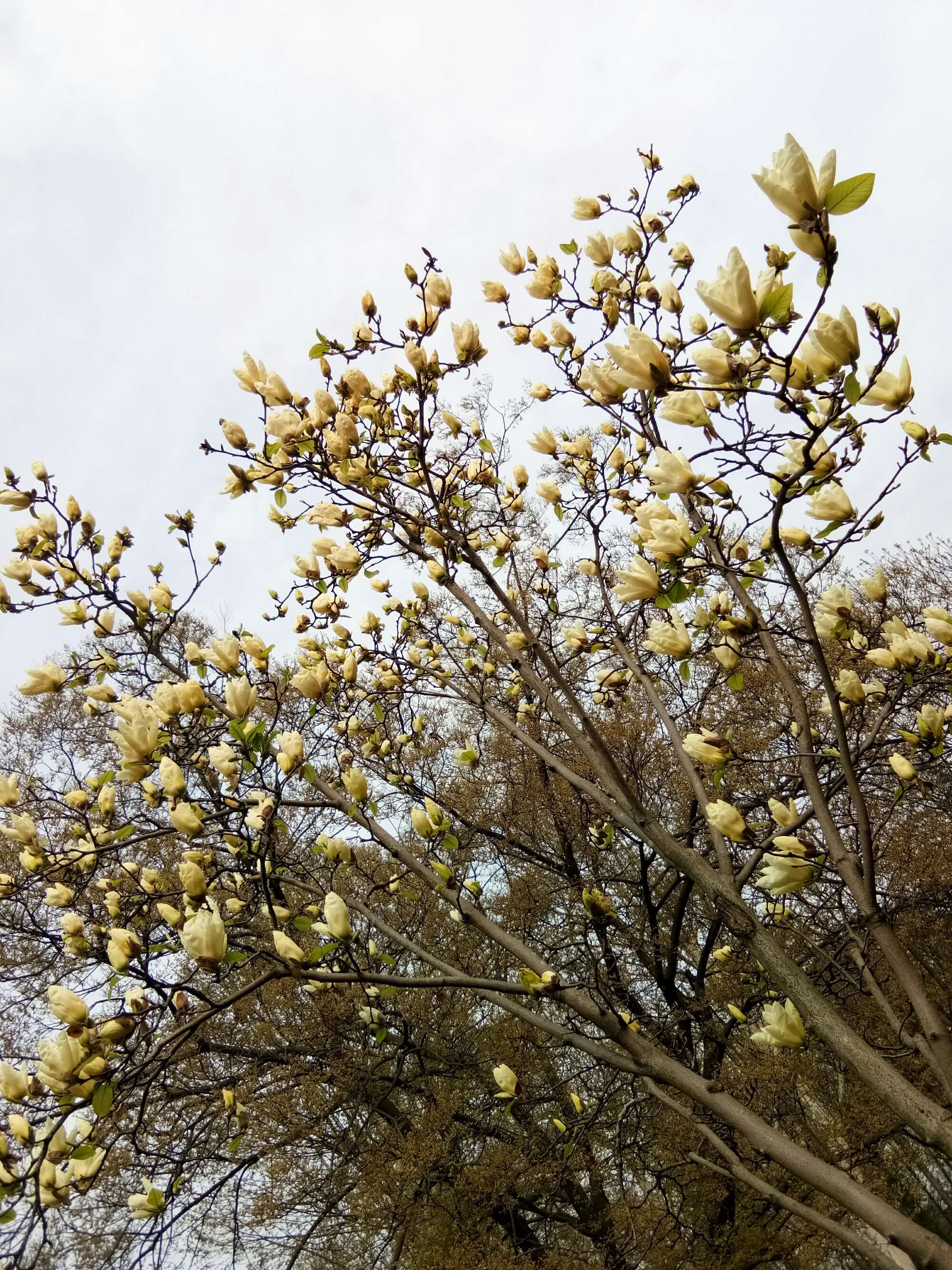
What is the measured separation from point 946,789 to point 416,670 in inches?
229

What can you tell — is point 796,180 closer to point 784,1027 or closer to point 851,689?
point 851,689

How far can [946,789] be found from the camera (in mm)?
6590

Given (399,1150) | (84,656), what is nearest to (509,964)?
(399,1150)

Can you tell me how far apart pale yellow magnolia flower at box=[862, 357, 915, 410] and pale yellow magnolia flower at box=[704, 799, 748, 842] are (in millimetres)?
868

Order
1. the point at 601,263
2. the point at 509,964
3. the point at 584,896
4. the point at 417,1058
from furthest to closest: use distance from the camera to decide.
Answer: the point at 509,964 < the point at 417,1058 < the point at 601,263 < the point at 584,896

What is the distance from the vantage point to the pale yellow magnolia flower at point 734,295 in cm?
113

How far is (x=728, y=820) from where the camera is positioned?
1638 mm

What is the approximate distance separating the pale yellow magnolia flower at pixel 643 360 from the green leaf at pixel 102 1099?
154 cm

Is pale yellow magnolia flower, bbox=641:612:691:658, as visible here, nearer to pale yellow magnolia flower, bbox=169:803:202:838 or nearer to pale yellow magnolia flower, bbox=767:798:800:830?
pale yellow magnolia flower, bbox=767:798:800:830

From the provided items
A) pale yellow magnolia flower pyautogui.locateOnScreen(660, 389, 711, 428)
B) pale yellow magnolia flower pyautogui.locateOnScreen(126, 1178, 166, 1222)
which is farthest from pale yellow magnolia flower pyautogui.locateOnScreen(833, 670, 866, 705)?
pale yellow magnolia flower pyautogui.locateOnScreen(126, 1178, 166, 1222)

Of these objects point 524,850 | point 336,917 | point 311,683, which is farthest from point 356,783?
point 524,850

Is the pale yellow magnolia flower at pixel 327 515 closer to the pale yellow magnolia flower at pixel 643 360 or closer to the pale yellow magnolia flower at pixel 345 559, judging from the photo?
the pale yellow magnolia flower at pixel 345 559

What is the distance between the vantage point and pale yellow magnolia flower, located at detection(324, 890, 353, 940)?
4.77ft

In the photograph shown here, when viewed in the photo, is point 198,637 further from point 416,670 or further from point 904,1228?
point 904,1228
